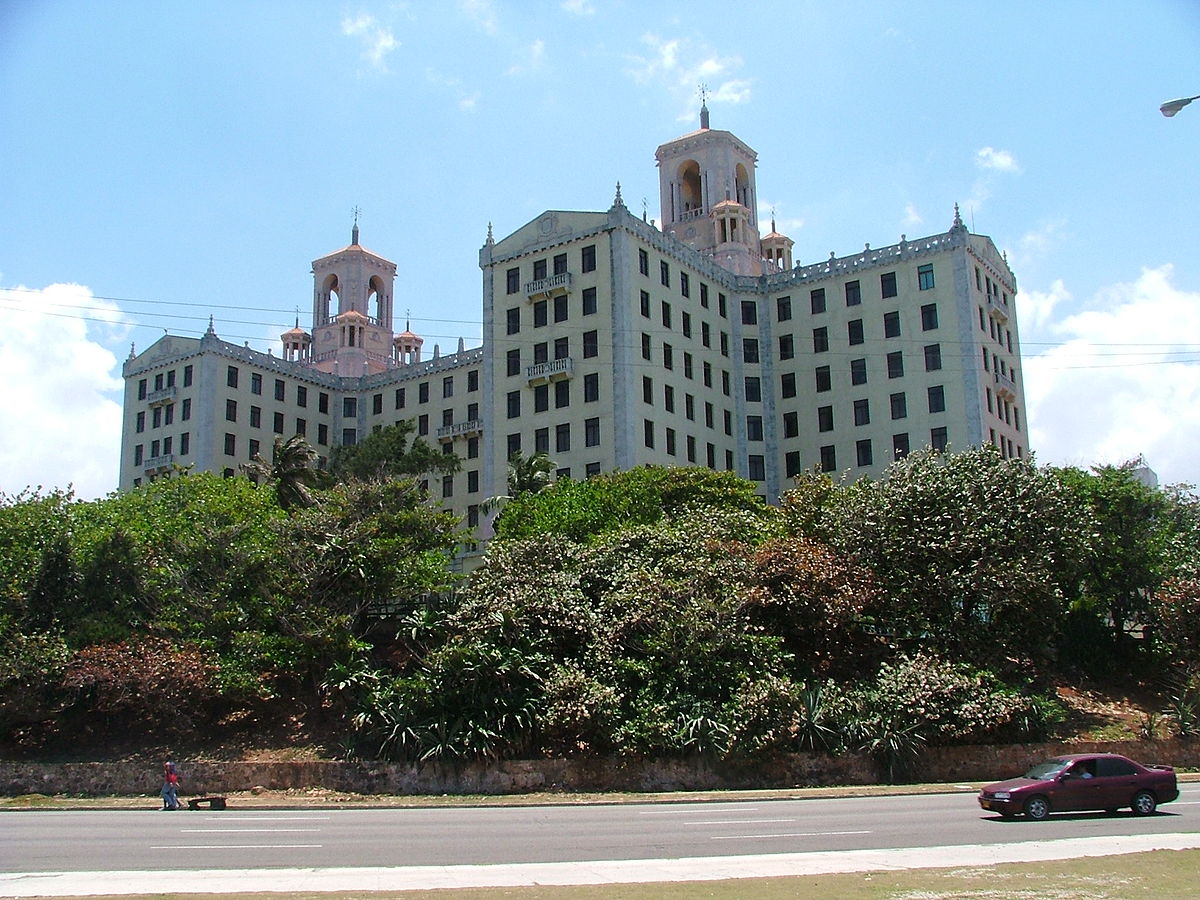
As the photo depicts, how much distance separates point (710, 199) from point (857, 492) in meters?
47.5

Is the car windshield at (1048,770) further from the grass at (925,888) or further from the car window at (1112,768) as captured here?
the grass at (925,888)

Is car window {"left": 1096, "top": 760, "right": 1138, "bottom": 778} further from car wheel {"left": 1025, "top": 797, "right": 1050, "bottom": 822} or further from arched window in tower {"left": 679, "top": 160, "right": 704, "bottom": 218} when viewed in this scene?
arched window in tower {"left": 679, "top": 160, "right": 704, "bottom": 218}

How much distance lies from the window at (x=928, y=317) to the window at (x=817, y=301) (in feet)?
22.3

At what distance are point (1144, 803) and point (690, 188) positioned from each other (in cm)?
6994

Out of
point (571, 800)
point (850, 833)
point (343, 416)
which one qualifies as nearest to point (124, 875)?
point (850, 833)

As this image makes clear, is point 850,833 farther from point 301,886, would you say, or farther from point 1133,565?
point 1133,565

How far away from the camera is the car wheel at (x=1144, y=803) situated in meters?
23.8

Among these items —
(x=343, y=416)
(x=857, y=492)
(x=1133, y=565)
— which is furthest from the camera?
(x=343, y=416)

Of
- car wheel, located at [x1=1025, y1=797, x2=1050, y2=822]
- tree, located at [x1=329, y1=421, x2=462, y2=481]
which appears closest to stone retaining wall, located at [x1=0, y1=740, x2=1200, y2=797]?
car wheel, located at [x1=1025, y1=797, x2=1050, y2=822]

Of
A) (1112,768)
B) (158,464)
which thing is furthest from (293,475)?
(1112,768)

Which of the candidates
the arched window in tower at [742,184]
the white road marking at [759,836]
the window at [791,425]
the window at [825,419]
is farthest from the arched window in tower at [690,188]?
the white road marking at [759,836]

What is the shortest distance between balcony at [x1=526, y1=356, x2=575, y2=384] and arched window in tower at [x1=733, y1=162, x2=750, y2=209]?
2606 cm

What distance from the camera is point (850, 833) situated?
2136 centimetres

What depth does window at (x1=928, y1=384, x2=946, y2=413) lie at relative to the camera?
67.5 m
